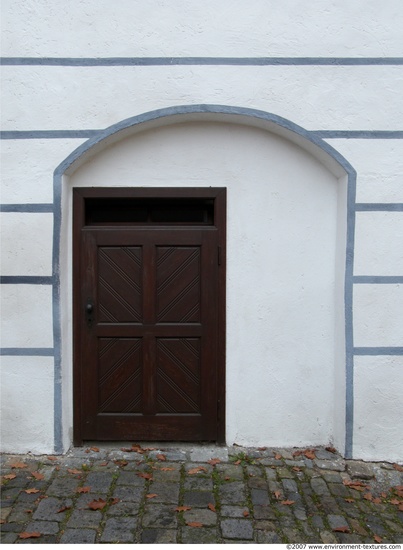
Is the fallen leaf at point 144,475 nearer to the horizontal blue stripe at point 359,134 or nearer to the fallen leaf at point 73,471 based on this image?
the fallen leaf at point 73,471

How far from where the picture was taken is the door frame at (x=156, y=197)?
4473 millimetres

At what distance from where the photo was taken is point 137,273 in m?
4.55

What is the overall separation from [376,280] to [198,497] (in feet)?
6.59

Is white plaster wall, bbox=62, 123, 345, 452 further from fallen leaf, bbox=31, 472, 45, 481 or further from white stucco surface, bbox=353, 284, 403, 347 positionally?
fallen leaf, bbox=31, 472, 45, 481

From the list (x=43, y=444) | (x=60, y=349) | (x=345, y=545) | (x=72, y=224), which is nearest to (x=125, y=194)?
(x=72, y=224)

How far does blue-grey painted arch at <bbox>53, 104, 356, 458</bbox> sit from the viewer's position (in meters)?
4.26

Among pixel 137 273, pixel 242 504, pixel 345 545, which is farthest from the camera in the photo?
pixel 137 273

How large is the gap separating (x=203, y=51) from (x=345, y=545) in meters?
3.41

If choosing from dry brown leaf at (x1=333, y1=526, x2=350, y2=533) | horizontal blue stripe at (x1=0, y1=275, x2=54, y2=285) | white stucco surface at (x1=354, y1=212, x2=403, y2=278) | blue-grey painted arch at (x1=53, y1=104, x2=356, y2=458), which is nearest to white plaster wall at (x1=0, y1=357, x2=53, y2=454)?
blue-grey painted arch at (x1=53, y1=104, x2=356, y2=458)

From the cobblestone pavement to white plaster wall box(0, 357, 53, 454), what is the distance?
0.11m

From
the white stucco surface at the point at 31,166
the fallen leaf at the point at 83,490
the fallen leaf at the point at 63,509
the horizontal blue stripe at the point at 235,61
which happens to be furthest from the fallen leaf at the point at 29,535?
the horizontal blue stripe at the point at 235,61

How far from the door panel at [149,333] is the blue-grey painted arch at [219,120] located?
0.23m

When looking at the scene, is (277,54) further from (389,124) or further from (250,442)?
(250,442)

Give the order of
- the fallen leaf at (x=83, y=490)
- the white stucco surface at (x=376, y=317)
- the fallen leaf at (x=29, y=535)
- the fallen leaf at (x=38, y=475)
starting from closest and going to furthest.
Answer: the fallen leaf at (x=29, y=535)
the fallen leaf at (x=83, y=490)
the fallen leaf at (x=38, y=475)
the white stucco surface at (x=376, y=317)
